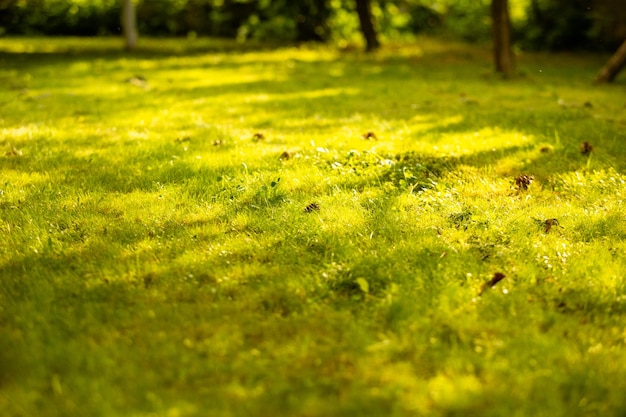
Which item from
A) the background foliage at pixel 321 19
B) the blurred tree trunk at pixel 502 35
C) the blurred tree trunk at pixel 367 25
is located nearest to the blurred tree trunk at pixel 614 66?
the blurred tree trunk at pixel 502 35

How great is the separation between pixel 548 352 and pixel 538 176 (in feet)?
10.7

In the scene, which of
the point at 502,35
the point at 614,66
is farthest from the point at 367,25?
the point at 614,66

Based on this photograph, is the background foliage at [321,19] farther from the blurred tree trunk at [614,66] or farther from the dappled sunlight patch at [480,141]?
the dappled sunlight patch at [480,141]

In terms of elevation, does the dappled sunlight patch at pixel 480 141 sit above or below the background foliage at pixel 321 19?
below

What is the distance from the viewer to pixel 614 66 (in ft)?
40.8

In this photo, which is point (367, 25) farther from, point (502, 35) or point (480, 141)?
point (480, 141)

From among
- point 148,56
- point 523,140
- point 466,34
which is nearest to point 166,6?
point 148,56

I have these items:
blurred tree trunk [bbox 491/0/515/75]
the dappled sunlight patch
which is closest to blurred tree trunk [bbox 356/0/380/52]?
blurred tree trunk [bbox 491/0/515/75]

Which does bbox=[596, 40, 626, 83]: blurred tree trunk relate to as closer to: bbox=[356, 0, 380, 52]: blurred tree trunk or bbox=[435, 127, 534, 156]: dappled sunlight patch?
bbox=[435, 127, 534, 156]: dappled sunlight patch

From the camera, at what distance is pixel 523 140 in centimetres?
717

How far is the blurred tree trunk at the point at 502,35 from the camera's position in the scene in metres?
13.3

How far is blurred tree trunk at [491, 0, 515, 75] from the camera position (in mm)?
13336

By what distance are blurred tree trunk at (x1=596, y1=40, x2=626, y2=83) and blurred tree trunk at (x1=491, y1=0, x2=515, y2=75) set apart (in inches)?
79.1

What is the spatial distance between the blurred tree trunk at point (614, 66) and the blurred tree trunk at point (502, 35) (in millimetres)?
2008
